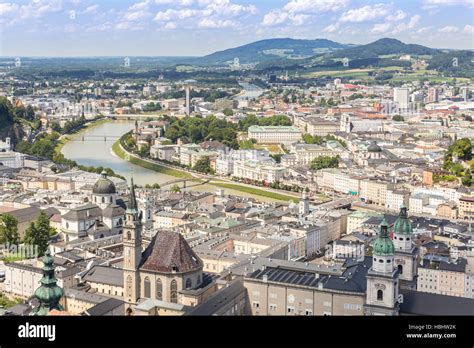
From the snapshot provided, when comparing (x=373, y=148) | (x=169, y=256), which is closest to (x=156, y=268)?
(x=169, y=256)

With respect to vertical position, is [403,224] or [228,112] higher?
[403,224]

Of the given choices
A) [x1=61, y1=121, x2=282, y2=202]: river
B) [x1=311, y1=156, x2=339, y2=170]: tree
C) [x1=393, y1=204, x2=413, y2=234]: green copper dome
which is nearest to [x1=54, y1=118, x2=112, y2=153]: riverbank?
[x1=61, y1=121, x2=282, y2=202]: river

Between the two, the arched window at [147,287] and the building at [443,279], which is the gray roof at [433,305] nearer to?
the building at [443,279]

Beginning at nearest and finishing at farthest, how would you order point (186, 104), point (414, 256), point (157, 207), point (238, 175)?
point (414, 256), point (157, 207), point (238, 175), point (186, 104)

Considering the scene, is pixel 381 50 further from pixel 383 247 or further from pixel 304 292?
pixel 383 247

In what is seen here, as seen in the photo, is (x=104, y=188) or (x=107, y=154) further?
(x=107, y=154)
